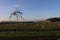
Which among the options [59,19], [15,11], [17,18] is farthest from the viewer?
[59,19]

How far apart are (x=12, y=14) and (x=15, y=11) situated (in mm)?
1080

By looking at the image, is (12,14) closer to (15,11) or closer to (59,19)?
(15,11)

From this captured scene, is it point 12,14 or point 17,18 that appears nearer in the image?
point 17,18

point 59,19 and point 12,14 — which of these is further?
point 59,19

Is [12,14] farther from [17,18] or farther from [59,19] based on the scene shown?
[59,19]

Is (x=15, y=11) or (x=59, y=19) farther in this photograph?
(x=59, y=19)

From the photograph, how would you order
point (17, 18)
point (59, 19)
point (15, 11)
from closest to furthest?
1. point (17, 18)
2. point (15, 11)
3. point (59, 19)

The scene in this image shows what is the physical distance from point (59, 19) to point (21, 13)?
21.0m

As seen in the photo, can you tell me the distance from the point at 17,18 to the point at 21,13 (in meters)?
1.91

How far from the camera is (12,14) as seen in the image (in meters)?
36.9

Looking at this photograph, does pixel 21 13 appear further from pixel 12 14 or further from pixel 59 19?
pixel 59 19

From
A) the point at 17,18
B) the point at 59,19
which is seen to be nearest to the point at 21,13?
the point at 17,18

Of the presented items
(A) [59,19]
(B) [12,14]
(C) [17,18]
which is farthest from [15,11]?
(A) [59,19]

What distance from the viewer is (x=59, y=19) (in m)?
52.2
